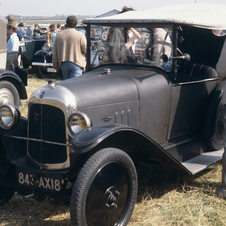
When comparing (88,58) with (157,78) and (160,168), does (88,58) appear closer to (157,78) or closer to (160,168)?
(157,78)

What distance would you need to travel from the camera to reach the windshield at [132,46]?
3354 mm

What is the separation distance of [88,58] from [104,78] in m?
0.84

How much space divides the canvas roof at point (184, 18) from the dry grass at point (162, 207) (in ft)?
→ 5.68

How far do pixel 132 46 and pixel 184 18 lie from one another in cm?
62

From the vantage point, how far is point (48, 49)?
35.3ft

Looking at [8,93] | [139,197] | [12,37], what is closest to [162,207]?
[139,197]

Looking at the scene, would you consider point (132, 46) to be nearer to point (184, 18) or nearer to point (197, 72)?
point (184, 18)

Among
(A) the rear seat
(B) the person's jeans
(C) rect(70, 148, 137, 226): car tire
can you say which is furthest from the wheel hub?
(B) the person's jeans

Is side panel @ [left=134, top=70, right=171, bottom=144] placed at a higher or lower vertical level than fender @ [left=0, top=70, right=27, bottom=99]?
higher

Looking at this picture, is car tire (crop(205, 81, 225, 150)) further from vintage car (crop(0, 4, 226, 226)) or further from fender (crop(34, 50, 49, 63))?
fender (crop(34, 50, 49, 63))

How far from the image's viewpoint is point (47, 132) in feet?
9.08

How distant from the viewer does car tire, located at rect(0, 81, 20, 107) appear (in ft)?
20.2

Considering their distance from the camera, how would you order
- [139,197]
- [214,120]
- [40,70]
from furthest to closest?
[40,70]
[214,120]
[139,197]

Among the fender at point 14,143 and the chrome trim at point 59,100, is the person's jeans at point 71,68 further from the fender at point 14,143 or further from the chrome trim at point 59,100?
the chrome trim at point 59,100
